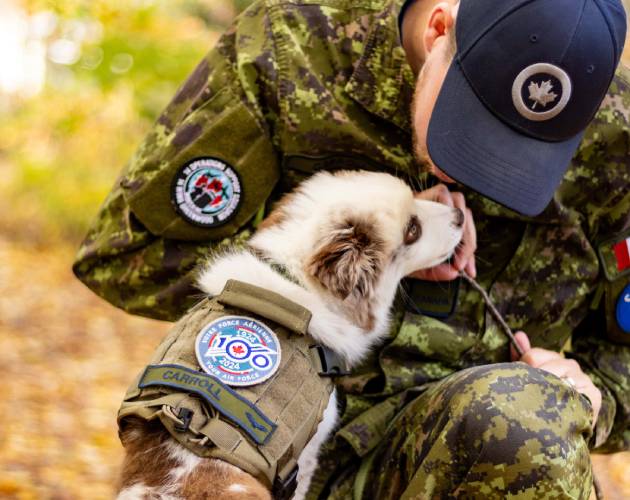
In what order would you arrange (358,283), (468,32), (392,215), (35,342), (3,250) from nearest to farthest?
(468,32)
(358,283)
(392,215)
(35,342)
(3,250)

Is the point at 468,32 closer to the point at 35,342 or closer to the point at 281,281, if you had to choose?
the point at 281,281

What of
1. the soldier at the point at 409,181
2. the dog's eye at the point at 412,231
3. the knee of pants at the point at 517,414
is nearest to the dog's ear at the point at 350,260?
the dog's eye at the point at 412,231

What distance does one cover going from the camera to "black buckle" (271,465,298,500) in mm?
2287

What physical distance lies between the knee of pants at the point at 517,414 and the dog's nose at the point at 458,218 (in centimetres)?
70

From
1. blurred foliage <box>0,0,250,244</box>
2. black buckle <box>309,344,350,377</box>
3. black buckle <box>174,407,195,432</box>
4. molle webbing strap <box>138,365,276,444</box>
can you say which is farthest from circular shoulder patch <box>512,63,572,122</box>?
blurred foliage <box>0,0,250,244</box>

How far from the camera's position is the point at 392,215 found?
9.55 feet

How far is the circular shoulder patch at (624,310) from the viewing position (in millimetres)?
2943

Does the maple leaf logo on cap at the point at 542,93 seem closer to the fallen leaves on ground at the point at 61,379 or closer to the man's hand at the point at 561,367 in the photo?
the man's hand at the point at 561,367

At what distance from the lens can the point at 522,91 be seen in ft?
8.02

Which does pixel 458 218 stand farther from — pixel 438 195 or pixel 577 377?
pixel 577 377

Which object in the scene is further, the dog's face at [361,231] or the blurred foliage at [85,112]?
the blurred foliage at [85,112]

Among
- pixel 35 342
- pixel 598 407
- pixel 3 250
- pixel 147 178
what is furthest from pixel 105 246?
pixel 3 250

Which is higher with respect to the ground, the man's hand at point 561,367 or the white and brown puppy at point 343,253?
the white and brown puppy at point 343,253

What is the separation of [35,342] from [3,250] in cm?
180
